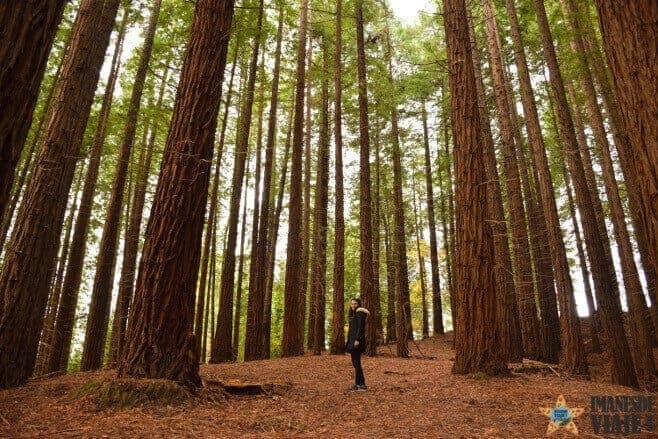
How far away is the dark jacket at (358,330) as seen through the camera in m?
6.78

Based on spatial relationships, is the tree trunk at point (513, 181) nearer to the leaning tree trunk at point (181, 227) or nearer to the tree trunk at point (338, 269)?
the tree trunk at point (338, 269)

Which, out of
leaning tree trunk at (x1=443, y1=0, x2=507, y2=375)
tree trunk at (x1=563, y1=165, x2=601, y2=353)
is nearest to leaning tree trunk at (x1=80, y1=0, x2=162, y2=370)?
leaning tree trunk at (x1=443, y1=0, x2=507, y2=375)

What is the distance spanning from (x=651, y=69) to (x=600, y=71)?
9.86m

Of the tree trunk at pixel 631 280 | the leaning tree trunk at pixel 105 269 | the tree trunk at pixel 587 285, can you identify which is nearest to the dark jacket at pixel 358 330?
the leaning tree trunk at pixel 105 269

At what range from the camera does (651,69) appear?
2.45m

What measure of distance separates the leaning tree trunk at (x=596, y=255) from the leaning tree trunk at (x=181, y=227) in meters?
8.63

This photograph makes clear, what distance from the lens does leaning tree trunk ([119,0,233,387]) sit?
473cm

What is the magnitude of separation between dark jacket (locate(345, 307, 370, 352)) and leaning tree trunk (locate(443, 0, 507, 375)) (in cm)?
175

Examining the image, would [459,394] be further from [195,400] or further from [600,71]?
[600,71]

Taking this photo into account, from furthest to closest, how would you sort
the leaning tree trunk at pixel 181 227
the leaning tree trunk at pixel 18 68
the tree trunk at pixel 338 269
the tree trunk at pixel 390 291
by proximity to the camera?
the tree trunk at pixel 390 291, the tree trunk at pixel 338 269, the leaning tree trunk at pixel 181 227, the leaning tree trunk at pixel 18 68

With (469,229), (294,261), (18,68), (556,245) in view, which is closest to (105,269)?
(294,261)

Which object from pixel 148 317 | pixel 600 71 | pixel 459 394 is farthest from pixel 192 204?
pixel 600 71

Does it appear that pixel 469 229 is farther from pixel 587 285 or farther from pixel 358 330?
pixel 587 285

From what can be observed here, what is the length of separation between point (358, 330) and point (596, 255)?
21.8 ft
